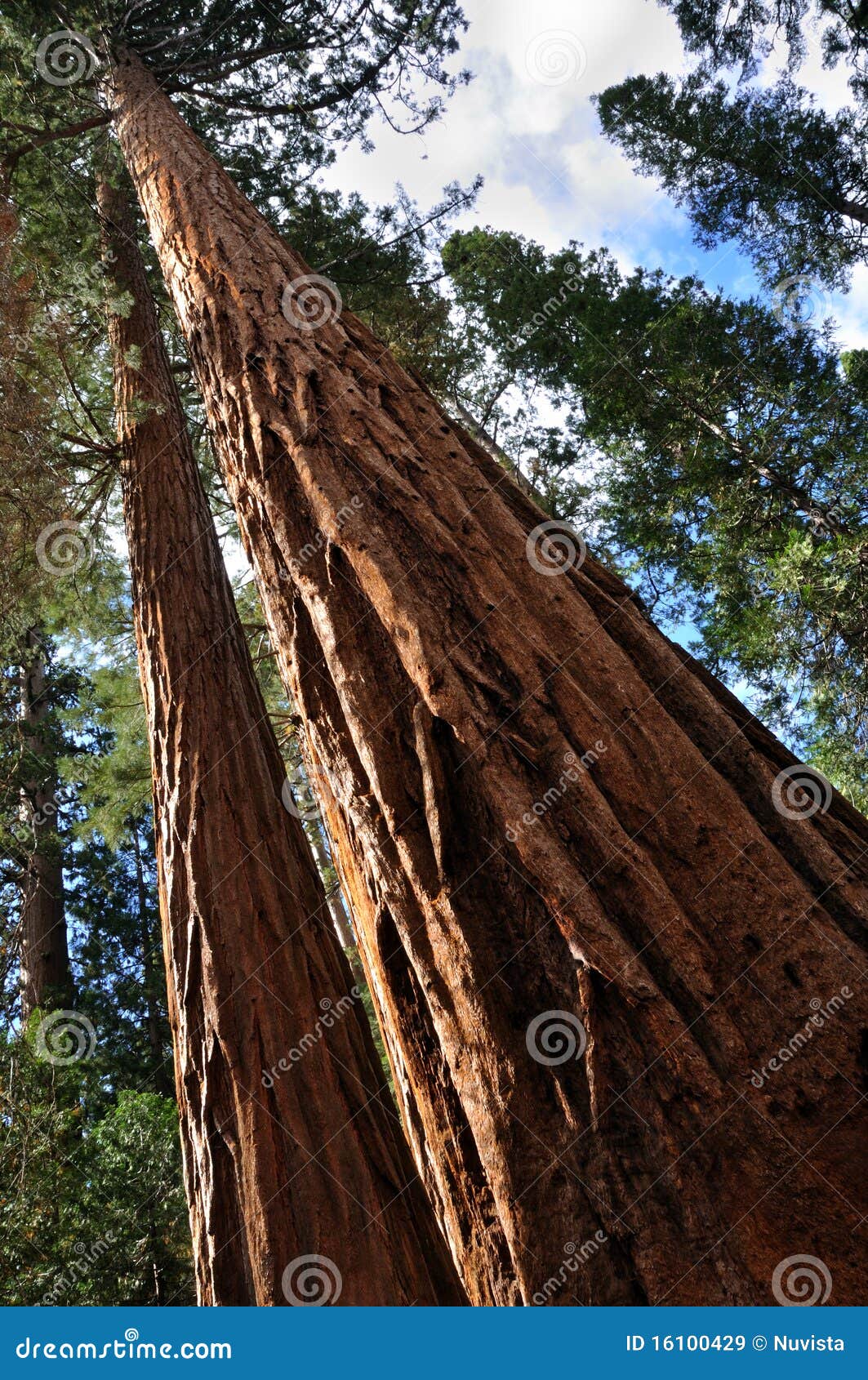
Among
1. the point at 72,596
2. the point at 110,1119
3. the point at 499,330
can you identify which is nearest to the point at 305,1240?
the point at 72,596

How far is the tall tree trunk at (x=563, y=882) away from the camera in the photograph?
982 mm

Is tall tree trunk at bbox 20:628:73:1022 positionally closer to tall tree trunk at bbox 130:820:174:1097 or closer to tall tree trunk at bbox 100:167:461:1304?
tall tree trunk at bbox 130:820:174:1097

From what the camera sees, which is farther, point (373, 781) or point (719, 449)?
point (719, 449)

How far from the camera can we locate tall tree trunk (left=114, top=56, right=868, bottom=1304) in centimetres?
98

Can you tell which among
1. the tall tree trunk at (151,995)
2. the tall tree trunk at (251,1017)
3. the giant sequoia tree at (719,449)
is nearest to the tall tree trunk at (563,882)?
the tall tree trunk at (251,1017)

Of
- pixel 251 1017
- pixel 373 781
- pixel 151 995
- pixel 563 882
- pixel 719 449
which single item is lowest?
pixel 563 882

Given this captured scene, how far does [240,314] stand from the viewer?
241cm

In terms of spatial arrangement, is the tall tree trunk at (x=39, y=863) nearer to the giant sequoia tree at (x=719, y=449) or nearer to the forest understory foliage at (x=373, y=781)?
the forest understory foliage at (x=373, y=781)

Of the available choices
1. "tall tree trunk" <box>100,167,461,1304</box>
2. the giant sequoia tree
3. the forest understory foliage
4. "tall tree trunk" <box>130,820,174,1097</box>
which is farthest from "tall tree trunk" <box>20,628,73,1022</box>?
the giant sequoia tree

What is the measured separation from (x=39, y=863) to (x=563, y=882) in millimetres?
10877

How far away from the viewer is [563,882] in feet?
3.90

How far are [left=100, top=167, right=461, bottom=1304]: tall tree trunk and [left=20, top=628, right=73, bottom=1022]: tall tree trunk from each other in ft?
15.2

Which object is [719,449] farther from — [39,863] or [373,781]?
[39,863]

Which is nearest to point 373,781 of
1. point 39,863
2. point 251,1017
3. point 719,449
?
point 251,1017
